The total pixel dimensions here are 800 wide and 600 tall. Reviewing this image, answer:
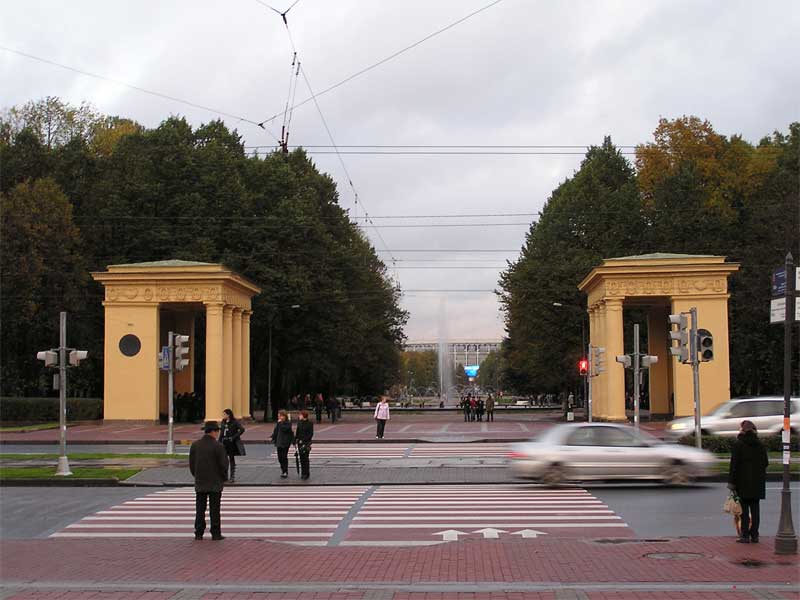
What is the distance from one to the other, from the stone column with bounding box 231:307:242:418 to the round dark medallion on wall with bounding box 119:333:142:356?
5631mm

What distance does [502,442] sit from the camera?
124ft

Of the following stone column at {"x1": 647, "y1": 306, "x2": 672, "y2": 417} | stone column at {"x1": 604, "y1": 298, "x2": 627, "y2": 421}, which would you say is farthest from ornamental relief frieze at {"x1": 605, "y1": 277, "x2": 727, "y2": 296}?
stone column at {"x1": 647, "y1": 306, "x2": 672, "y2": 417}

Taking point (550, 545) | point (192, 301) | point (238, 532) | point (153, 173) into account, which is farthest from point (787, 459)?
point (153, 173)

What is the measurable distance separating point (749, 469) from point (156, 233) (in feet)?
163

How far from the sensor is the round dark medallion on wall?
50.8m

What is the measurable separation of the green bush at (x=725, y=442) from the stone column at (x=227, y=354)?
2827 centimetres

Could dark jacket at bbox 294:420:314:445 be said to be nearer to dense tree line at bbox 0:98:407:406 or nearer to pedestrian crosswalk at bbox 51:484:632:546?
pedestrian crosswalk at bbox 51:484:632:546

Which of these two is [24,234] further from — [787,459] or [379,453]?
[787,459]

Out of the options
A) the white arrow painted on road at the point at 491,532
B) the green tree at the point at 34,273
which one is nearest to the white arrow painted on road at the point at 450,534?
the white arrow painted on road at the point at 491,532

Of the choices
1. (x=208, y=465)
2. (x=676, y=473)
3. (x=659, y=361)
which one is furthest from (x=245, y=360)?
(x=208, y=465)

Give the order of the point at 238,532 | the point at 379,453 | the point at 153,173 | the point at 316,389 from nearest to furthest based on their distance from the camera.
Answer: the point at 238,532, the point at 379,453, the point at 153,173, the point at 316,389

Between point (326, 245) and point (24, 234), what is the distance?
18.6 meters

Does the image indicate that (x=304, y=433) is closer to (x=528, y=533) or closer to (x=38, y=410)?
(x=528, y=533)

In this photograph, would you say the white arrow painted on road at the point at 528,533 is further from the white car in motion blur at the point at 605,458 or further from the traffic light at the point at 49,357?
the traffic light at the point at 49,357
